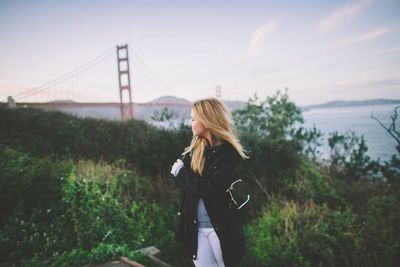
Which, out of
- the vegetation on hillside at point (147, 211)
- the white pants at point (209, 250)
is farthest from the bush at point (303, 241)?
the white pants at point (209, 250)

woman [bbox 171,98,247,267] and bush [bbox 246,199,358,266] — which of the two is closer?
woman [bbox 171,98,247,267]

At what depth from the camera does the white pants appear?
5.53 feet

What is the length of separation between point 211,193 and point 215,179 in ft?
0.36

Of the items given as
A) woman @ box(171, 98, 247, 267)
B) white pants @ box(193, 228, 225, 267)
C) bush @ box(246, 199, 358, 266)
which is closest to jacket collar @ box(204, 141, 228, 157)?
woman @ box(171, 98, 247, 267)

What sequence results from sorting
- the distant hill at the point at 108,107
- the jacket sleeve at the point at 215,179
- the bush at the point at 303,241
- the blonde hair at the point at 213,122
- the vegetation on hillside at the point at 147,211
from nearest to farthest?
the jacket sleeve at the point at 215,179 → the blonde hair at the point at 213,122 → the vegetation on hillside at the point at 147,211 → the bush at the point at 303,241 → the distant hill at the point at 108,107

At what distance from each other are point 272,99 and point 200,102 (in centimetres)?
847

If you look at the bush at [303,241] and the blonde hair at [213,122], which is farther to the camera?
the bush at [303,241]

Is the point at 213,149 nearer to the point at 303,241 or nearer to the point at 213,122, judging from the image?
the point at 213,122

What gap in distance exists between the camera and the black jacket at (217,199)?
159 cm

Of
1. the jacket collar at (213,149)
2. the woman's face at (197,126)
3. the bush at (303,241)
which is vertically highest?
the woman's face at (197,126)

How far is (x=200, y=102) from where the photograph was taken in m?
1.75

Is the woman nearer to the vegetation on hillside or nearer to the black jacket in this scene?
the black jacket

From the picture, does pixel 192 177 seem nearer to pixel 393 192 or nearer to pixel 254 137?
pixel 393 192

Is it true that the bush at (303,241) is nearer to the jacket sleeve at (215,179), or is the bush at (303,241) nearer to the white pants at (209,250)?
the white pants at (209,250)
